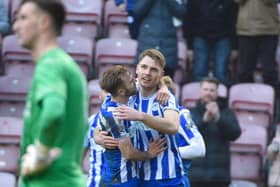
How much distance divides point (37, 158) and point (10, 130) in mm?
6036

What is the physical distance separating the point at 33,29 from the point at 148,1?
647cm

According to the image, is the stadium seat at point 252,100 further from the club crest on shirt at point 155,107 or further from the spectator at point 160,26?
the club crest on shirt at point 155,107

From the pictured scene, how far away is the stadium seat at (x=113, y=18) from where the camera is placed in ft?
43.6

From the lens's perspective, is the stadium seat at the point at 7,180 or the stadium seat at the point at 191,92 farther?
the stadium seat at the point at 191,92

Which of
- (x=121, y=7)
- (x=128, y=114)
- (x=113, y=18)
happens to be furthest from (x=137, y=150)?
(x=113, y=18)

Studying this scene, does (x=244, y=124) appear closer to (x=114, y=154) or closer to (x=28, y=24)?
(x=114, y=154)

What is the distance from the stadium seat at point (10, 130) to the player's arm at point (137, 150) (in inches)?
144

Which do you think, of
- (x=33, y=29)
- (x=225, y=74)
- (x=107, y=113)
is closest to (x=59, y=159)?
(x=33, y=29)

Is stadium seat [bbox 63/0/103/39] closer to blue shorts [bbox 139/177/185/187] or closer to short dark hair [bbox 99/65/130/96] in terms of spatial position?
blue shorts [bbox 139/177/185/187]

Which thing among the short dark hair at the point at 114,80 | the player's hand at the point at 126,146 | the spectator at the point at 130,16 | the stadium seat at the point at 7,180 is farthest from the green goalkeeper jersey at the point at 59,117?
the spectator at the point at 130,16

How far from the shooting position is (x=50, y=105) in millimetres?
5383

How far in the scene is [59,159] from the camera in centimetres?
561

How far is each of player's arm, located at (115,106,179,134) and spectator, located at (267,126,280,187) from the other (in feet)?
10.2

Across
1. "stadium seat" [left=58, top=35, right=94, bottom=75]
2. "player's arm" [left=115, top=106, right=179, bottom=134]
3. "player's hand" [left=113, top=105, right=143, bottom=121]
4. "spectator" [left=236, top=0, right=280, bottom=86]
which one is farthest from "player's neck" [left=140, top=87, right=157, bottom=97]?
"stadium seat" [left=58, top=35, right=94, bottom=75]
